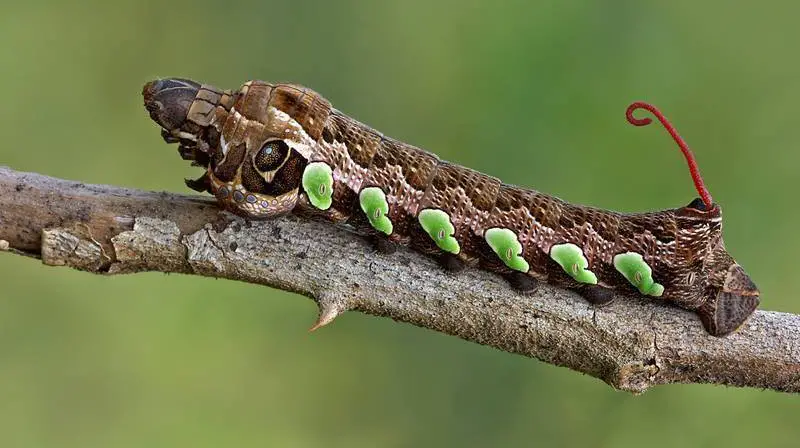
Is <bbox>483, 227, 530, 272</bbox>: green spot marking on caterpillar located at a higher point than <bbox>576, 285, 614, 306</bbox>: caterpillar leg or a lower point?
higher

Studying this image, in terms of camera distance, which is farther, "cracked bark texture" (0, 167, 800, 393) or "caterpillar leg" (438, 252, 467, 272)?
"caterpillar leg" (438, 252, 467, 272)

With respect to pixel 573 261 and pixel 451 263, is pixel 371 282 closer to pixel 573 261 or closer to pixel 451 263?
pixel 451 263

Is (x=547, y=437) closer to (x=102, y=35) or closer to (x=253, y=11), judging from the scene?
(x=253, y=11)

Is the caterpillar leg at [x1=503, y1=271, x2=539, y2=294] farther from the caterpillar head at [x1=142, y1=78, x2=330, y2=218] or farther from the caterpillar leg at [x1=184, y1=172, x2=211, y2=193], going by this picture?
the caterpillar leg at [x1=184, y1=172, x2=211, y2=193]

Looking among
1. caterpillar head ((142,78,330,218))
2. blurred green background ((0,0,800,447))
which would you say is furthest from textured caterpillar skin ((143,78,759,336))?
blurred green background ((0,0,800,447))

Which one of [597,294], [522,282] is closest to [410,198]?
[522,282]

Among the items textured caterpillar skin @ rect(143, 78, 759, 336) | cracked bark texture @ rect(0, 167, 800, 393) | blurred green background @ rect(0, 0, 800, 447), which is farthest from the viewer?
blurred green background @ rect(0, 0, 800, 447)

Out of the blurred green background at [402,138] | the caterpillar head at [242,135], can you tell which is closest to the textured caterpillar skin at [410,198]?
the caterpillar head at [242,135]
